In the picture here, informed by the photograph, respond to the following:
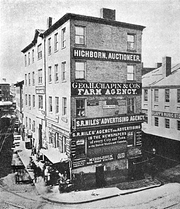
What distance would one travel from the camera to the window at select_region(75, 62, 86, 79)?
492 inches

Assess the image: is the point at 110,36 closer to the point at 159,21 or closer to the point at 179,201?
the point at 159,21

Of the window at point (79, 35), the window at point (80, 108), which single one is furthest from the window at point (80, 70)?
the window at point (80, 108)

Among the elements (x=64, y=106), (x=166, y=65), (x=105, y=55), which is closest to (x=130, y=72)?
(x=105, y=55)

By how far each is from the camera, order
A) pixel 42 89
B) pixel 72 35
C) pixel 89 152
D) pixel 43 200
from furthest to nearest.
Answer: pixel 42 89 → pixel 89 152 → pixel 72 35 → pixel 43 200

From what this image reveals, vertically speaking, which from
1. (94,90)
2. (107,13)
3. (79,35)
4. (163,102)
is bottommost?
(163,102)

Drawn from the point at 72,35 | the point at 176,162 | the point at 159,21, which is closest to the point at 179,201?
the point at 176,162

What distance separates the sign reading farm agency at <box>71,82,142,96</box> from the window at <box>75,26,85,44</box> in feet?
7.59

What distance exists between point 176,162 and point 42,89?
36.1ft

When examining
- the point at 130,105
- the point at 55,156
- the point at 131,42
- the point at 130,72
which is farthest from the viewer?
the point at 130,105

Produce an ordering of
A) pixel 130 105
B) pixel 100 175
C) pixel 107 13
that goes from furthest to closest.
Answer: pixel 130 105
pixel 100 175
pixel 107 13

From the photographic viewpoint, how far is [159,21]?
11039mm

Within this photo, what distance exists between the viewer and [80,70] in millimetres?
12523

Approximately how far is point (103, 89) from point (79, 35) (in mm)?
3272

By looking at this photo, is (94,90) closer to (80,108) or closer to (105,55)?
(80,108)
